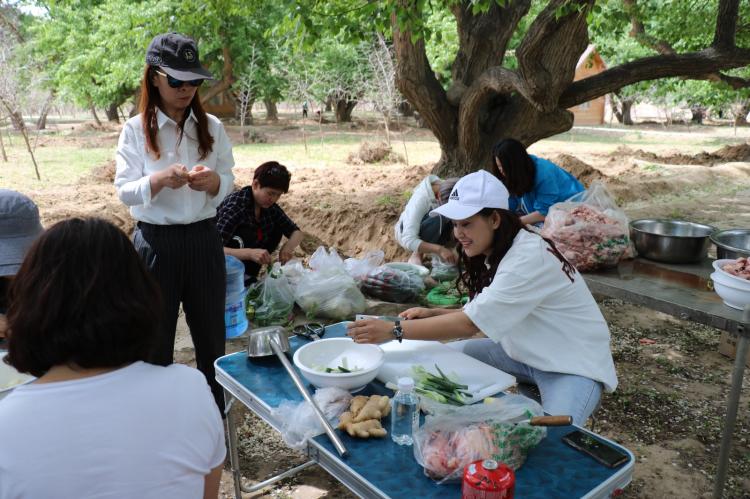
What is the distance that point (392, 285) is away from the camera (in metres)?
4.70

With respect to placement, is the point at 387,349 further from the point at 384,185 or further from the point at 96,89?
the point at 96,89

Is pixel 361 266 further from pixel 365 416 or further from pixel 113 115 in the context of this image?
pixel 113 115

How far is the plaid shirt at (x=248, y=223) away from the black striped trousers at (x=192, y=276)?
49.3 inches

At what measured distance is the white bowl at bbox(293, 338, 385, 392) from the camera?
1.94 m

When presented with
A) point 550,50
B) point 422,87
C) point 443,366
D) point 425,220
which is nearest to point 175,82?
point 443,366

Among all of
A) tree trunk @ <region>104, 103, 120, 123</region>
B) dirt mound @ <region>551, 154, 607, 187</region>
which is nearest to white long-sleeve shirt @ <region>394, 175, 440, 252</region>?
dirt mound @ <region>551, 154, 607, 187</region>

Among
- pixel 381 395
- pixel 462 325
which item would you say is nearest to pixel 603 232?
pixel 462 325

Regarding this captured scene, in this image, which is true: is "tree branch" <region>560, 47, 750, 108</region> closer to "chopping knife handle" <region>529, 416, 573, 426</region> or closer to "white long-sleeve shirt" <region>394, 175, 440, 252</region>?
"white long-sleeve shirt" <region>394, 175, 440, 252</region>

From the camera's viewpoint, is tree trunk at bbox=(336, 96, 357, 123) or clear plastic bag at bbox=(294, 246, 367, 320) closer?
clear plastic bag at bbox=(294, 246, 367, 320)

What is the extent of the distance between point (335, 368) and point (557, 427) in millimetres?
812

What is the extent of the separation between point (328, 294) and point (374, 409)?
8.34 feet

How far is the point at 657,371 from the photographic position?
12.7 ft

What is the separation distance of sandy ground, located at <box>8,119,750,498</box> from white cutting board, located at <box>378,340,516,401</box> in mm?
854

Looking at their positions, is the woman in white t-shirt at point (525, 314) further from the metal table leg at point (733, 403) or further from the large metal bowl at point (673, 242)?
the large metal bowl at point (673, 242)
